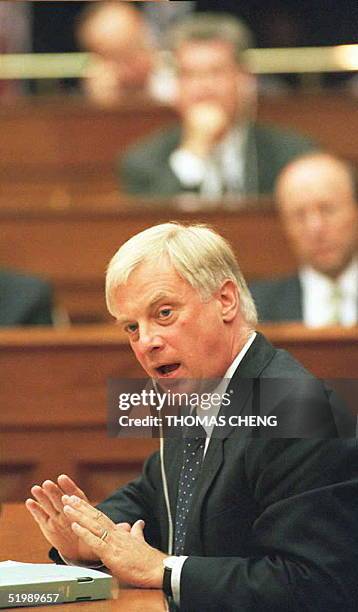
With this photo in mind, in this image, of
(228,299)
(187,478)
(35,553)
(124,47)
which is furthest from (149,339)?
(124,47)

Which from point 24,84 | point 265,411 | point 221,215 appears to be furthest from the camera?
point 24,84

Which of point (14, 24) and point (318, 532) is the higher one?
point (14, 24)

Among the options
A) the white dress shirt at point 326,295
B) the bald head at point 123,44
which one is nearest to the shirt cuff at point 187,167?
the bald head at point 123,44

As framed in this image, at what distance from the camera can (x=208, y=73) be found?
494 cm

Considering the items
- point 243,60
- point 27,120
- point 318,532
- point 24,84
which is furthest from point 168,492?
point 24,84

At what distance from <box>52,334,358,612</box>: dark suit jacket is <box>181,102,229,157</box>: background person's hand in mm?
3122

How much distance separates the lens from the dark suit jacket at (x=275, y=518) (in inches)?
70.8

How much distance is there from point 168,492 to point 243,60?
330 cm

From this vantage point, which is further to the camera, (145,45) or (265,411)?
(145,45)

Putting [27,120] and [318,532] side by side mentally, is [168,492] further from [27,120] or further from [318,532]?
[27,120]

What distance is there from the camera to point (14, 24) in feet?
21.4

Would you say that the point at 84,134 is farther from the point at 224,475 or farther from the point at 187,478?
the point at 224,475

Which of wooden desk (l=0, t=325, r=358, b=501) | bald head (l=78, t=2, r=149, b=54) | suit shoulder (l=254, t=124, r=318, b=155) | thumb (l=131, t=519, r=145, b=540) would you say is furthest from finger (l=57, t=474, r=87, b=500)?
bald head (l=78, t=2, r=149, b=54)

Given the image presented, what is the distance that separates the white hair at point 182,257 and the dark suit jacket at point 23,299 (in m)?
2.31
